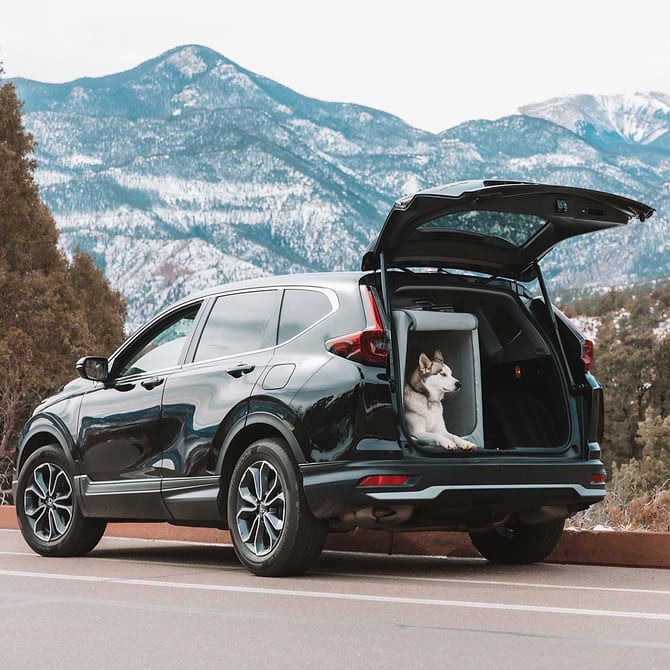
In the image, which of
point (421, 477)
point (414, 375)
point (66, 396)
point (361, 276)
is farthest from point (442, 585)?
point (66, 396)

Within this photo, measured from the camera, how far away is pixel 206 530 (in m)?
10.6

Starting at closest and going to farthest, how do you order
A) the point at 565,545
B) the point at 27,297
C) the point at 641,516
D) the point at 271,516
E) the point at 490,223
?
the point at 271,516 < the point at 490,223 < the point at 565,545 < the point at 641,516 < the point at 27,297

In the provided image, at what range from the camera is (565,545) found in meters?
8.61

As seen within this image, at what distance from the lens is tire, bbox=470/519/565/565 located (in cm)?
829

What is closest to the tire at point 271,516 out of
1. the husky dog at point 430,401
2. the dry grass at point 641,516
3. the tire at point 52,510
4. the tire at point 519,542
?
the husky dog at point 430,401

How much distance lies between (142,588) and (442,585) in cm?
175

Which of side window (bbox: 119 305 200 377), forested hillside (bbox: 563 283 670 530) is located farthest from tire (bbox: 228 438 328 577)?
forested hillside (bbox: 563 283 670 530)

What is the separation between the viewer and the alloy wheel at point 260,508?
7.28 metres

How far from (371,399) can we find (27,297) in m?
23.4

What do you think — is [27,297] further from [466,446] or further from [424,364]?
[466,446]

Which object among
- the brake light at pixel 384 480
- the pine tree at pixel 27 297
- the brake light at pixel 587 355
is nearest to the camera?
the brake light at pixel 384 480

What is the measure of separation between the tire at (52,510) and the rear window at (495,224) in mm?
3556

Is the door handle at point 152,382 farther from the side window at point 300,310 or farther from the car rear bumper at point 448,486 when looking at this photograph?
the car rear bumper at point 448,486

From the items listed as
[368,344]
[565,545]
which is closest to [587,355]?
[565,545]
